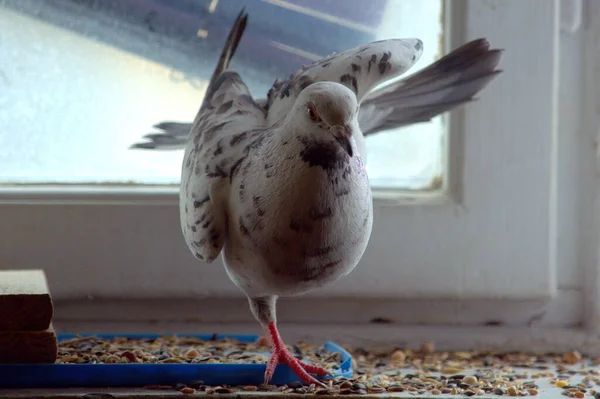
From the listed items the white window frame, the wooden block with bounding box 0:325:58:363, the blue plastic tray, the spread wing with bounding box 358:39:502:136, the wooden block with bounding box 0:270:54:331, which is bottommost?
the blue plastic tray

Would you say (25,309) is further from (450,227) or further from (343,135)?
(450,227)

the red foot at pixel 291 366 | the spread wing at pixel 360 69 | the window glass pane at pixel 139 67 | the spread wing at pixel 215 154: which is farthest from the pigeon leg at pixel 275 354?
the window glass pane at pixel 139 67

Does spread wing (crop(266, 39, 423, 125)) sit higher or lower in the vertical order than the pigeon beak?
higher

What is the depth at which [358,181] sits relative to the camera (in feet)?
2.82

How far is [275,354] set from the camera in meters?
0.99

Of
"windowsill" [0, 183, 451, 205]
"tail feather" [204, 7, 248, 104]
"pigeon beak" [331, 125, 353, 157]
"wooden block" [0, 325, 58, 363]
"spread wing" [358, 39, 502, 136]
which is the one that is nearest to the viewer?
"pigeon beak" [331, 125, 353, 157]

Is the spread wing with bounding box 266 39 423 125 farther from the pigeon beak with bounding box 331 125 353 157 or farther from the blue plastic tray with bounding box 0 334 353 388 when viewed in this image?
the blue plastic tray with bounding box 0 334 353 388

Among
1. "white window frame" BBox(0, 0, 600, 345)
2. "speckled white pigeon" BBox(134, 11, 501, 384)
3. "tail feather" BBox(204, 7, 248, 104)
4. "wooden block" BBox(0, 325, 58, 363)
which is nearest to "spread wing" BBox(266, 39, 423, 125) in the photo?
"speckled white pigeon" BBox(134, 11, 501, 384)

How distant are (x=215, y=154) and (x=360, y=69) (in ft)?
0.67

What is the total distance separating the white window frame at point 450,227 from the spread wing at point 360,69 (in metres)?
0.26

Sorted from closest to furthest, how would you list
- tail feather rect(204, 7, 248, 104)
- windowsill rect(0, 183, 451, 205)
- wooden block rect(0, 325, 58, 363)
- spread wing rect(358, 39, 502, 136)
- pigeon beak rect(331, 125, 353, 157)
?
pigeon beak rect(331, 125, 353, 157) → wooden block rect(0, 325, 58, 363) → spread wing rect(358, 39, 502, 136) → tail feather rect(204, 7, 248, 104) → windowsill rect(0, 183, 451, 205)

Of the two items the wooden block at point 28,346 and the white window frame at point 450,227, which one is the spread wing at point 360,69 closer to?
the white window frame at point 450,227

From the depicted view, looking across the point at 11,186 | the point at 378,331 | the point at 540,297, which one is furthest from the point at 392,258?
the point at 11,186

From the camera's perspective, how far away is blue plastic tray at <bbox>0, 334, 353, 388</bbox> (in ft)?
2.91
